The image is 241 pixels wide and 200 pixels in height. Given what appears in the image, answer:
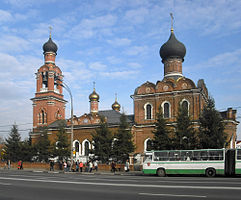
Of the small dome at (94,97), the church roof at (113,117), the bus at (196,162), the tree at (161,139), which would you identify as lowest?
the bus at (196,162)

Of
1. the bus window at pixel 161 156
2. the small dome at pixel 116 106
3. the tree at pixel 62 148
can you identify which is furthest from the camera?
the small dome at pixel 116 106

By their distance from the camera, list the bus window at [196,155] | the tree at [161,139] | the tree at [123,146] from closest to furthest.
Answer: the bus window at [196,155]
the tree at [161,139]
the tree at [123,146]

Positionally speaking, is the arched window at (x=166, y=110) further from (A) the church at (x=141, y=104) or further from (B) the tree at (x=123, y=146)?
(B) the tree at (x=123, y=146)

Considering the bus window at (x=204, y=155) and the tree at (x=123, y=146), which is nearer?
the bus window at (x=204, y=155)

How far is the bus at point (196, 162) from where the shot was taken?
844 inches

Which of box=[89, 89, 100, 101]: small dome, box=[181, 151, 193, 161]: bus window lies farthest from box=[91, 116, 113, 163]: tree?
box=[89, 89, 100, 101]: small dome

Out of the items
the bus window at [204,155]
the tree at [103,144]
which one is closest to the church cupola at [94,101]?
the tree at [103,144]

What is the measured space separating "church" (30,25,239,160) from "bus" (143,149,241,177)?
11236mm

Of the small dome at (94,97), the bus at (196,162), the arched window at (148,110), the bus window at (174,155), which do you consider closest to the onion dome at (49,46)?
the small dome at (94,97)

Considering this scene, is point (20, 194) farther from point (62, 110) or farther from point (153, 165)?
point (62, 110)

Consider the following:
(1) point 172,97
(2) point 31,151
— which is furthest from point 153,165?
(2) point 31,151

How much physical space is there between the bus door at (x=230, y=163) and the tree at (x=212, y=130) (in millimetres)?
5971

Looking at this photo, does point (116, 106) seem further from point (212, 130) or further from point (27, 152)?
point (212, 130)

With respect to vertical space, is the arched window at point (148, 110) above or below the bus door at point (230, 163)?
above
